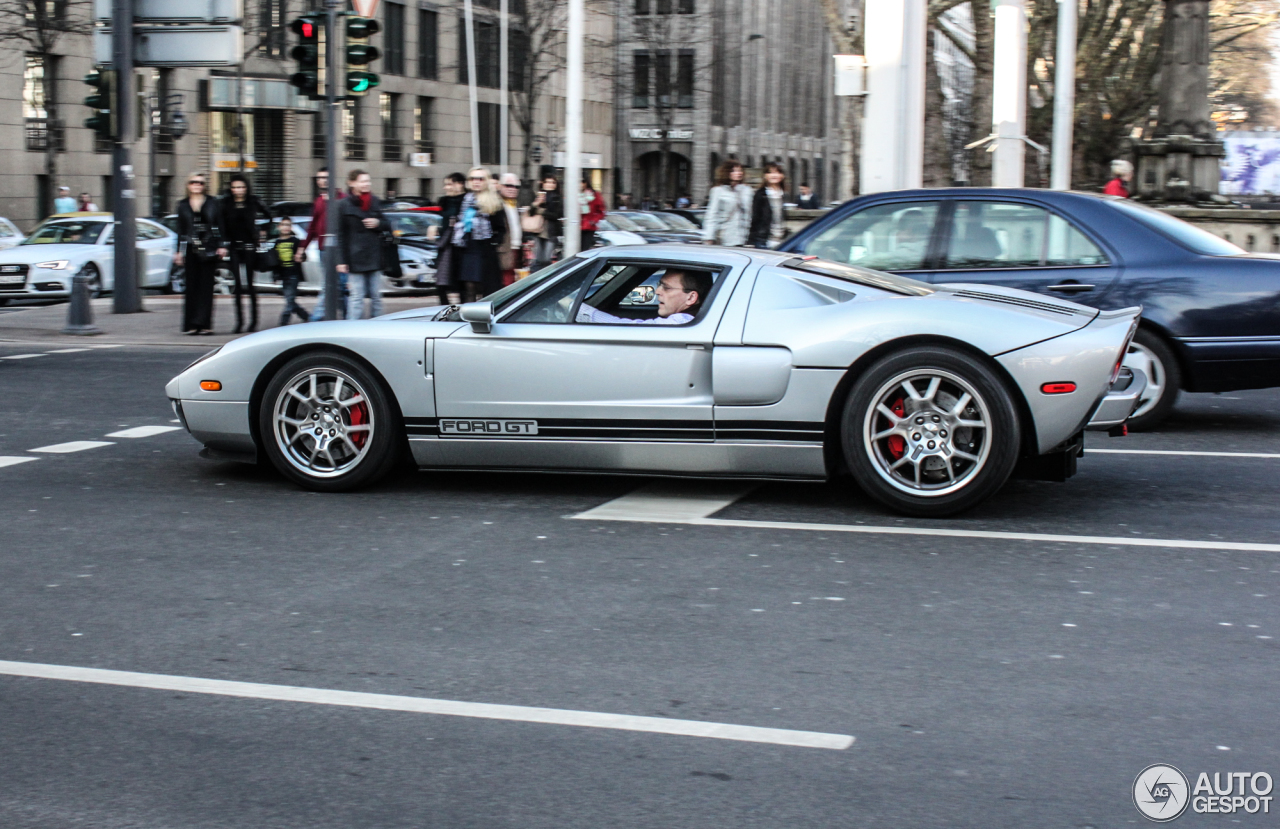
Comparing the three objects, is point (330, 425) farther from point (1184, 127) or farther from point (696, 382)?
point (1184, 127)

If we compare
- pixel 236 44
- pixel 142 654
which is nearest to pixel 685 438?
pixel 142 654

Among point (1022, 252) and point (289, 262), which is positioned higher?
point (1022, 252)

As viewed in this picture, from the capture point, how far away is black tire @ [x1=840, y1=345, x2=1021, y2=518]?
6672 mm

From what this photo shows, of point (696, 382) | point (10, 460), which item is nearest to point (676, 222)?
point (10, 460)

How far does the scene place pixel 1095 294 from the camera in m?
9.44

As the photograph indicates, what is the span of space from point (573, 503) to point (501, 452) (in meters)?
0.41

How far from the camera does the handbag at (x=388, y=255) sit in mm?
15503

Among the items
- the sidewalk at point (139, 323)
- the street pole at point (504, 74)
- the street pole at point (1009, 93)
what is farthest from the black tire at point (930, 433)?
the street pole at point (504, 74)

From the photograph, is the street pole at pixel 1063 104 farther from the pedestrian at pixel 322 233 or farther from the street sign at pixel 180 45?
the street sign at pixel 180 45

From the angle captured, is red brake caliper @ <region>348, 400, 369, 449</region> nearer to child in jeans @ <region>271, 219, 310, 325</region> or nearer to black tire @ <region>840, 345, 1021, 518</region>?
black tire @ <region>840, 345, 1021, 518</region>

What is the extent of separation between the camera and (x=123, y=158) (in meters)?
19.2

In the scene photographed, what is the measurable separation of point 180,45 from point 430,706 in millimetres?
16906

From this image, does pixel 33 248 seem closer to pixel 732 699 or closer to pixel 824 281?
pixel 824 281

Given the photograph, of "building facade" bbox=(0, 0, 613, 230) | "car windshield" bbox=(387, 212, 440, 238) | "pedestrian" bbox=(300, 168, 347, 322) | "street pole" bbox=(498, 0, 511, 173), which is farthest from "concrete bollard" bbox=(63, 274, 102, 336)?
"street pole" bbox=(498, 0, 511, 173)
